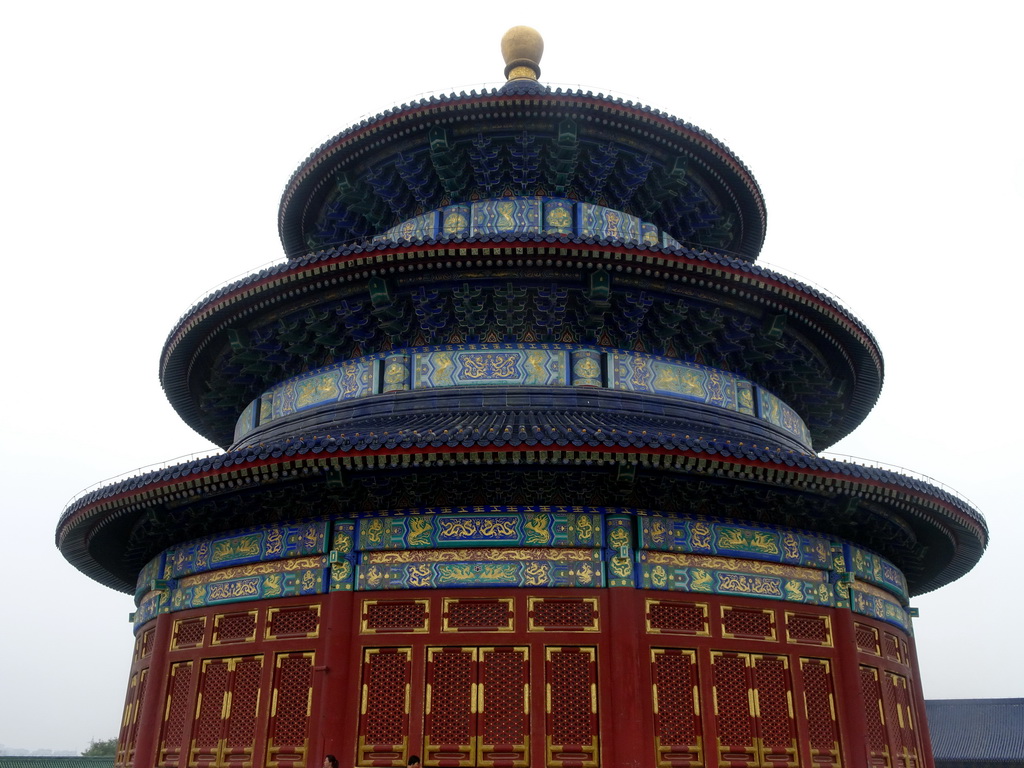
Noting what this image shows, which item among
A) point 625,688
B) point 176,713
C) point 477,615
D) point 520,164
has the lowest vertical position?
point 176,713

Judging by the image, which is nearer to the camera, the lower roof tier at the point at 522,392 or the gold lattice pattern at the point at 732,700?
the gold lattice pattern at the point at 732,700

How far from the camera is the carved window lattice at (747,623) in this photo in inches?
545

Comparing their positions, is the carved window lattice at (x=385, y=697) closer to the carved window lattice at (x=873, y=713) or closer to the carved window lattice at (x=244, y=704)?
the carved window lattice at (x=244, y=704)

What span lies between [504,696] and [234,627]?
466 centimetres

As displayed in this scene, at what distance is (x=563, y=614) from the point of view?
13.2 metres

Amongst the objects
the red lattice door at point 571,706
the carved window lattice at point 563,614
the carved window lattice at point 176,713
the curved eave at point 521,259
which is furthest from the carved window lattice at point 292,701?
the curved eave at point 521,259

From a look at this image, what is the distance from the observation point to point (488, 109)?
18.6m

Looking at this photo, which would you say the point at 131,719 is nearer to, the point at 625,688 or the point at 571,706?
the point at 571,706

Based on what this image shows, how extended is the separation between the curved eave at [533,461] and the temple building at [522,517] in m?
0.05

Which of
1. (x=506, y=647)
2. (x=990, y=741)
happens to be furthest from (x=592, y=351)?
(x=990, y=741)

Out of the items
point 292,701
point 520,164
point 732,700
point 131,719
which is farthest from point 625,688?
point 520,164

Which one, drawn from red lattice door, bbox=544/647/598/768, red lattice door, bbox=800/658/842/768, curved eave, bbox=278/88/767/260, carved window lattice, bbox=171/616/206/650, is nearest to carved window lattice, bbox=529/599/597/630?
red lattice door, bbox=544/647/598/768

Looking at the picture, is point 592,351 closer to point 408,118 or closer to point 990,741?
point 408,118

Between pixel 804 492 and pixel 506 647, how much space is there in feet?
17.6
